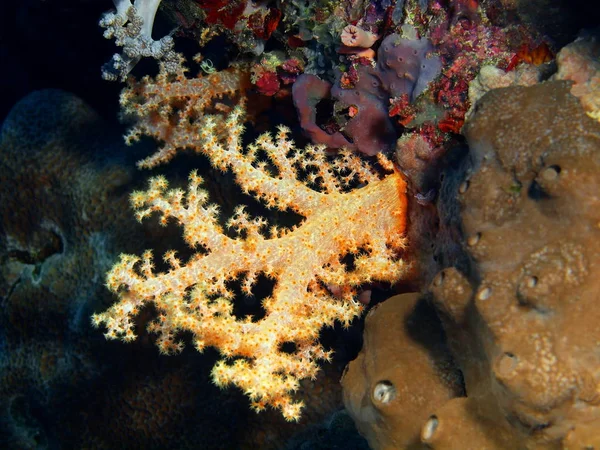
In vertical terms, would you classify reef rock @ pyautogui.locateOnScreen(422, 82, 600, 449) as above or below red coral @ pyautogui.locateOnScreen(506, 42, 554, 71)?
below

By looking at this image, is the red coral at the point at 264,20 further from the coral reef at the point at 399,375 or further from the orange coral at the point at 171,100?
the coral reef at the point at 399,375

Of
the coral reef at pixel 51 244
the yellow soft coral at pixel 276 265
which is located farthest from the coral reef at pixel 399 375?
the coral reef at pixel 51 244

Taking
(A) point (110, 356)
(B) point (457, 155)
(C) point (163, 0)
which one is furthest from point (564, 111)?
(A) point (110, 356)

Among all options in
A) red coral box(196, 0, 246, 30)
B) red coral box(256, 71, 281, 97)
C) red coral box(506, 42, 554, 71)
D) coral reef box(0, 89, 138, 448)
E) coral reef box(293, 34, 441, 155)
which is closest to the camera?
red coral box(506, 42, 554, 71)

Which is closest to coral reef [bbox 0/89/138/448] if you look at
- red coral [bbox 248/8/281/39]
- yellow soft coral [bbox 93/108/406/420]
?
yellow soft coral [bbox 93/108/406/420]

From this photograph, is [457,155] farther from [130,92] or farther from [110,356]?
[110,356]

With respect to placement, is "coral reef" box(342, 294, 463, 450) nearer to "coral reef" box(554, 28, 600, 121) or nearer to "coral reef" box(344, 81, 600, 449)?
"coral reef" box(344, 81, 600, 449)

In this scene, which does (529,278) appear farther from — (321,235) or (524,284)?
(321,235)
